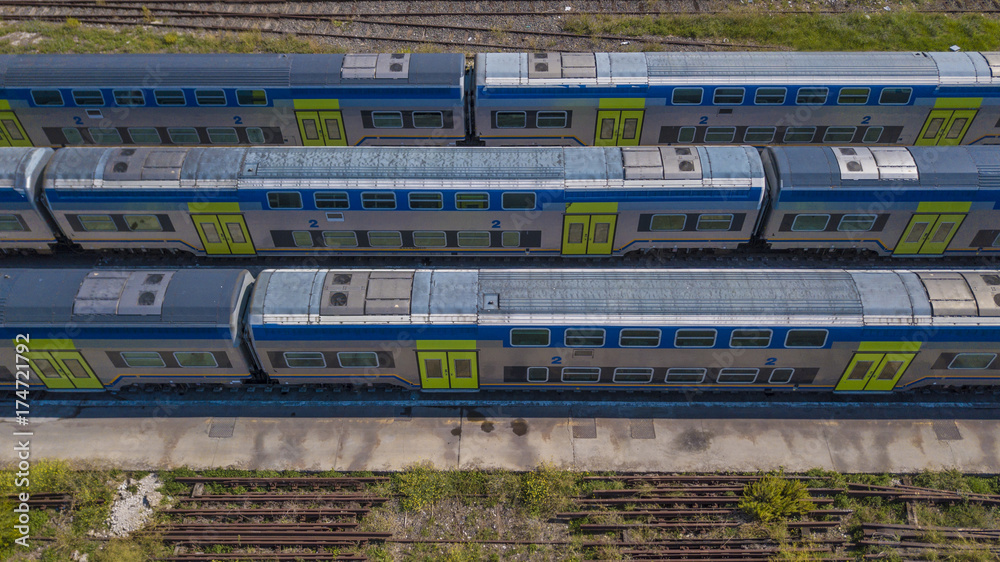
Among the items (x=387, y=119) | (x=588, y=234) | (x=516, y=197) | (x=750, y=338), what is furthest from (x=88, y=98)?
(x=750, y=338)

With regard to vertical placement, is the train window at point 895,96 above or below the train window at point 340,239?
above

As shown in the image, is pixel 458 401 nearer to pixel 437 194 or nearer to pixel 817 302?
pixel 437 194

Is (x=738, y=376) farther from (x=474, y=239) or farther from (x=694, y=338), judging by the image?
(x=474, y=239)

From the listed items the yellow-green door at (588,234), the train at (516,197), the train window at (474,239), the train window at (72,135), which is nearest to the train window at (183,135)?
the train window at (72,135)

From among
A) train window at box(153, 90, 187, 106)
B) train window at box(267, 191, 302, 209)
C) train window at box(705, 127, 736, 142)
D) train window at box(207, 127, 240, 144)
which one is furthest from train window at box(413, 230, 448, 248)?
train window at box(705, 127, 736, 142)

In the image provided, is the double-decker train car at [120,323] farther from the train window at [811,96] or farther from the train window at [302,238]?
the train window at [811,96]

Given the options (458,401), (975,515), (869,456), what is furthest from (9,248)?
(975,515)

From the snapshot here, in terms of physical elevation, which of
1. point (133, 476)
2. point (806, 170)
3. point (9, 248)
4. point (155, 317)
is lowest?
point (133, 476)
